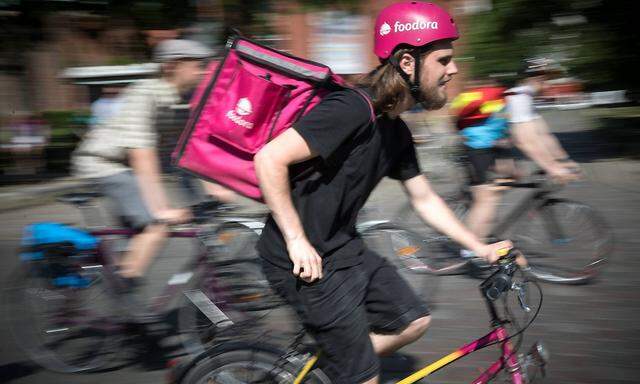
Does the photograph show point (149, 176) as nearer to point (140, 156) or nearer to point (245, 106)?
point (140, 156)

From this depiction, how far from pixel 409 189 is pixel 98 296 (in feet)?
6.76

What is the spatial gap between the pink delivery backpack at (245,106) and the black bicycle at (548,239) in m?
2.60

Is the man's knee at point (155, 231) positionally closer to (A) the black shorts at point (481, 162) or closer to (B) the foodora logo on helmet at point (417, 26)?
(B) the foodora logo on helmet at point (417, 26)

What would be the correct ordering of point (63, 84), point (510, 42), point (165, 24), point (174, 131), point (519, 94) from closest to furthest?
1. point (174, 131)
2. point (519, 94)
3. point (165, 24)
4. point (510, 42)
5. point (63, 84)

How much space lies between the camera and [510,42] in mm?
8711

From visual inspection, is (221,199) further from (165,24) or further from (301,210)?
(165,24)

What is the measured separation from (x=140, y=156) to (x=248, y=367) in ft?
6.15

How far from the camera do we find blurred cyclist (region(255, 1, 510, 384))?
2271 mm

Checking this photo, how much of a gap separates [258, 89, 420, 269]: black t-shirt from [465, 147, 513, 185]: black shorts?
2.80 meters

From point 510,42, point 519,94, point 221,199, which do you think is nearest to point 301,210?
point 221,199

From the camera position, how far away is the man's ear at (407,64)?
2490mm

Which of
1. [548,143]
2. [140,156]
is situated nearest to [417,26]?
[140,156]

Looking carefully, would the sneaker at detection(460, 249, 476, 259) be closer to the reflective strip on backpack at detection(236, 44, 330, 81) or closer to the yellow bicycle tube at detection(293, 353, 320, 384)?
the yellow bicycle tube at detection(293, 353, 320, 384)

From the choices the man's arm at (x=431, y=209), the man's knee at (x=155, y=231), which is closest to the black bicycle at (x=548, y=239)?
the man's knee at (x=155, y=231)
